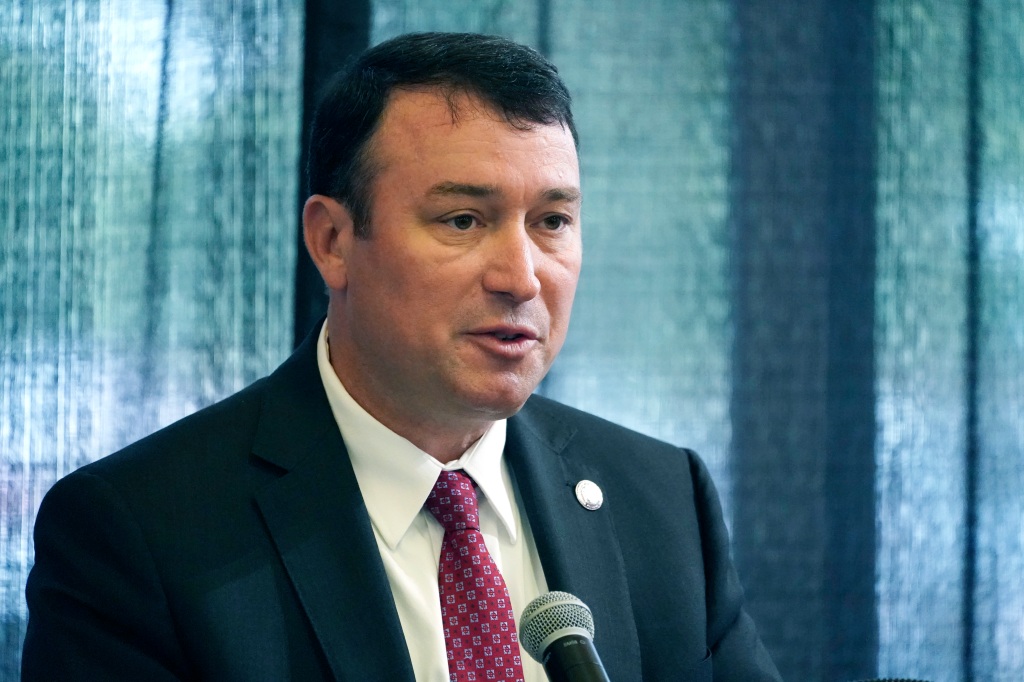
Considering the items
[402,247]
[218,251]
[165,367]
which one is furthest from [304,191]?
[402,247]

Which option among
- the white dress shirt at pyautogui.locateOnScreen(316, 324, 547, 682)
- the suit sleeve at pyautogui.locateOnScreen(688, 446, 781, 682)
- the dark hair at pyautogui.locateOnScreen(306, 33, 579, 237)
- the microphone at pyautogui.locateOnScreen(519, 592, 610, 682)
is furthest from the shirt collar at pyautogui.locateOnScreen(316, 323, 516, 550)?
the microphone at pyautogui.locateOnScreen(519, 592, 610, 682)

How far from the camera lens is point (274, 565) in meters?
1.45

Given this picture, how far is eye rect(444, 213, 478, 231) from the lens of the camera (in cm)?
147

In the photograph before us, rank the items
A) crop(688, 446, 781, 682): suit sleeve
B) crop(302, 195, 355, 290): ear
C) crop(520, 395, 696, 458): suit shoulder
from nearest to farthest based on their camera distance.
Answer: crop(302, 195, 355, 290): ear < crop(688, 446, 781, 682): suit sleeve < crop(520, 395, 696, 458): suit shoulder

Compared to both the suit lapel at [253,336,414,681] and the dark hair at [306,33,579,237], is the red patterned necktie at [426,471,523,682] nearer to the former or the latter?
the suit lapel at [253,336,414,681]

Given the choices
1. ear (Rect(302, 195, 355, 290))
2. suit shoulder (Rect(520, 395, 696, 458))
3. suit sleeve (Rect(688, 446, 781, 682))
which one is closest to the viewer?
ear (Rect(302, 195, 355, 290))

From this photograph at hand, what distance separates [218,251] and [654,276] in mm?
790

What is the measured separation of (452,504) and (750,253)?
0.92 meters

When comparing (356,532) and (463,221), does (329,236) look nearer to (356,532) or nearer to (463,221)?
(463,221)

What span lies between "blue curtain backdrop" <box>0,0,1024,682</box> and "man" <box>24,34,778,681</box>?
33 cm

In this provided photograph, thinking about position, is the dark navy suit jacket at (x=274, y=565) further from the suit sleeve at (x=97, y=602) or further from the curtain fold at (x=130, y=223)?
the curtain fold at (x=130, y=223)

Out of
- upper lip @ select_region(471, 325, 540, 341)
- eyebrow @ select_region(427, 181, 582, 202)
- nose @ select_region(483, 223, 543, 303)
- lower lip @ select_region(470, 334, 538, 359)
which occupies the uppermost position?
eyebrow @ select_region(427, 181, 582, 202)

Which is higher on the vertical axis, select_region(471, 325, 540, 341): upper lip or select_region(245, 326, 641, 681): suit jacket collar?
select_region(471, 325, 540, 341): upper lip

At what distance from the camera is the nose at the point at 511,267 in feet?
4.75
